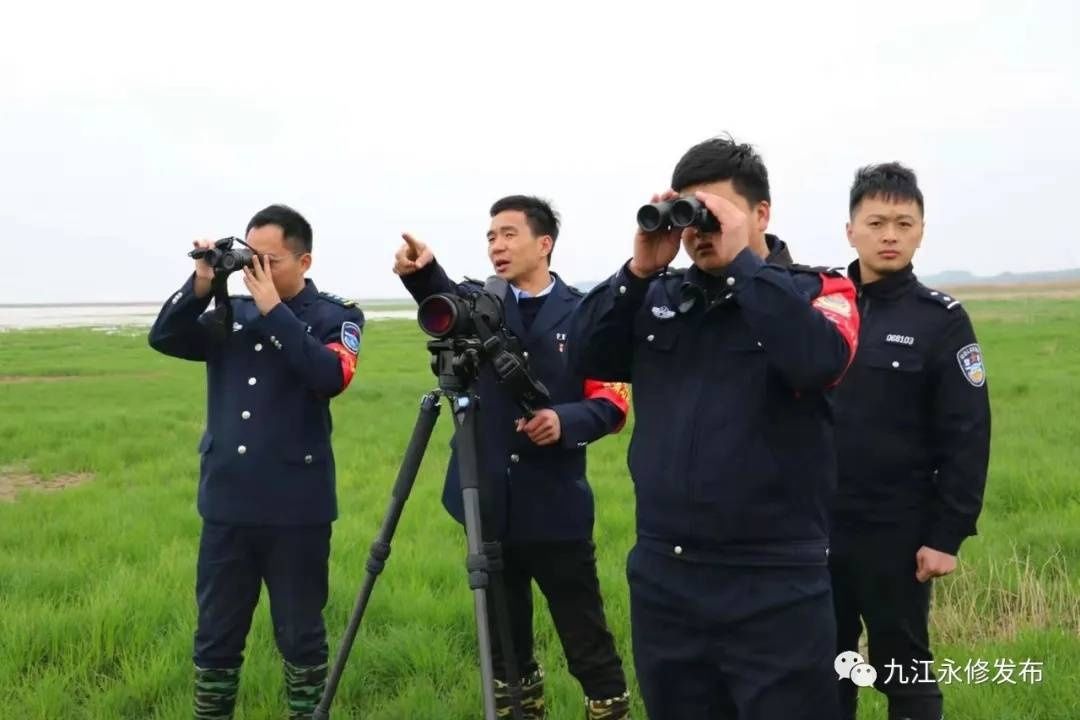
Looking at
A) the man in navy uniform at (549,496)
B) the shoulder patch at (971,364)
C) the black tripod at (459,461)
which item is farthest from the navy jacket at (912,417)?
the black tripod at (459,461)

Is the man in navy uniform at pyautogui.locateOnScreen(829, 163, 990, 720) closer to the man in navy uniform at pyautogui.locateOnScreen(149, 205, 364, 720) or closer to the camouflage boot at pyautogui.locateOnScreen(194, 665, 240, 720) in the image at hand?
the man in navy uniform at pyautogui.locateOnScreen(149, 205, 364, 720)

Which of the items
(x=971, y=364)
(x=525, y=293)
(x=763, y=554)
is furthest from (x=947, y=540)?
(x=525, y=293)

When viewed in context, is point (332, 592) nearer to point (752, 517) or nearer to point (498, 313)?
point (498, 313)

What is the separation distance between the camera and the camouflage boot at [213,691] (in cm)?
282

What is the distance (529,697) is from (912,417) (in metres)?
1.63

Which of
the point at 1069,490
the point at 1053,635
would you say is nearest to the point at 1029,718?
the point at 1053,635

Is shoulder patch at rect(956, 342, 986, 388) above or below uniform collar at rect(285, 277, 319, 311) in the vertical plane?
below

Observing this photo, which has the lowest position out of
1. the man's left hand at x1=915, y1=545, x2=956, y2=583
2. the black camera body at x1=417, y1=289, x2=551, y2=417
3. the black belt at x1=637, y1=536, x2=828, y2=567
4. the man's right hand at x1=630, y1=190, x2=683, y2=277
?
the man's left hand at x1=915, y1=545, x2=956, y2=583

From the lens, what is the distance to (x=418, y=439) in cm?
236

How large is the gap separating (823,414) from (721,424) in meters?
0.27

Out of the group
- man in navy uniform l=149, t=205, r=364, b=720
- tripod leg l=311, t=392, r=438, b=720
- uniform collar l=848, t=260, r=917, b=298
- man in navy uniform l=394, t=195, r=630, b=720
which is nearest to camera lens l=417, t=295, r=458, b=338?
tripod leg l=311, t=392, r=438, b=720

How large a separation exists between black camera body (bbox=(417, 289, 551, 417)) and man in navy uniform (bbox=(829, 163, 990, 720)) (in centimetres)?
109

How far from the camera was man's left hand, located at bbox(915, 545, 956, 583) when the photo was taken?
253 cm

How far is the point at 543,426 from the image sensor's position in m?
2.70
